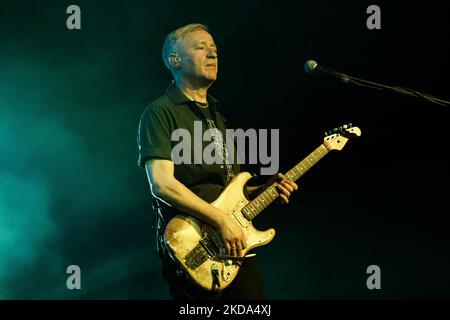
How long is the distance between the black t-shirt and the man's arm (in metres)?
0.07

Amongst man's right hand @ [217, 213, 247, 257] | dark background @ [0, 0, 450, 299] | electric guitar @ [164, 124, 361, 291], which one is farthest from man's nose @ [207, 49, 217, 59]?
dark background @ [0, 0, 450, 299]

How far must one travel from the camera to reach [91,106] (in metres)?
4.05

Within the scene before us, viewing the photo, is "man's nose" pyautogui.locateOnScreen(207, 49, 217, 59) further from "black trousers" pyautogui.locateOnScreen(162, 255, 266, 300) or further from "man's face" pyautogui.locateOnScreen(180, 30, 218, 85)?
"black trousers" pyautogui.locateOnScreen(162, 255, 266, 300)

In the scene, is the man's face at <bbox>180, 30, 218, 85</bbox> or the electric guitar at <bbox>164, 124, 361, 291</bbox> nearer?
the electric guitar at <bbox>164, 124, 361, 291</bbox>

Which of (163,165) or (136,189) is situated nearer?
(163,165)

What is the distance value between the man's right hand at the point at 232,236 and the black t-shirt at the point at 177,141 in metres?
0.22

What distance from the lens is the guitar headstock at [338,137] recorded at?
10.1ft

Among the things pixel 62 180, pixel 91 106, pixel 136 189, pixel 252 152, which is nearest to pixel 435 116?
pixel 252 152

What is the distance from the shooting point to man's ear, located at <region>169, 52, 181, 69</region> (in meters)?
2.92

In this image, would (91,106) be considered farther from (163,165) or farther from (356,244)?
(356,244)

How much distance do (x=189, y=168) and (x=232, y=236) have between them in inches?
16.9

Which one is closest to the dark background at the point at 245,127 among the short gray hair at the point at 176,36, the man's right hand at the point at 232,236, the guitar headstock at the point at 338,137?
the guitar headstock at the point at 338,137

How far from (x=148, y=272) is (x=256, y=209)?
1.67 m

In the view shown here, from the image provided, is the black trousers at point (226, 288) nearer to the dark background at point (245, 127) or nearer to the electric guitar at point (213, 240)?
the electric guitar at point (213, 240)
